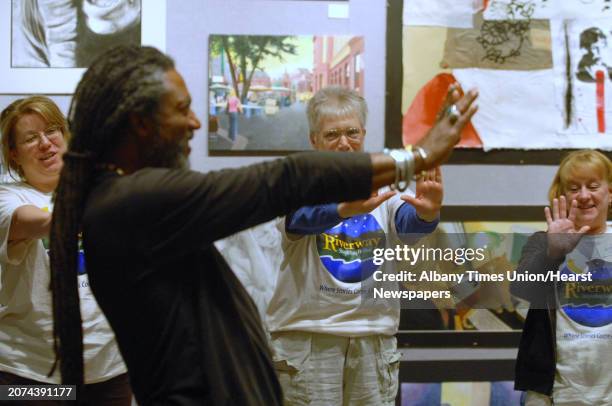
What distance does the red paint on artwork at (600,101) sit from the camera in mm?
2734

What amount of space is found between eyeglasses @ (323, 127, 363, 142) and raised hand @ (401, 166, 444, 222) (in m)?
0.25

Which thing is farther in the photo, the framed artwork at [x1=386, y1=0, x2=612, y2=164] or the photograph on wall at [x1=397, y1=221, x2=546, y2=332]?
the framed artwork at [x1=386, y1=0, x2=612, y2=164]

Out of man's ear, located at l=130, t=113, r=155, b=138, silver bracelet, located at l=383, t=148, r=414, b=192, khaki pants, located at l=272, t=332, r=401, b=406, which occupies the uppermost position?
man's ear, located at l=130, t=113, r=155, b=138

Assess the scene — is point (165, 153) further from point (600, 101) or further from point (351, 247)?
point (600, 101)

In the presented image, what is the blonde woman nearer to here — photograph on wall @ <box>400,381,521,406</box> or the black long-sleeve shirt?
photograph on wall @ <box>400,381,521,406</box>

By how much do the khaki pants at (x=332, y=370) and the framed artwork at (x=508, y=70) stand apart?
3.39 feet

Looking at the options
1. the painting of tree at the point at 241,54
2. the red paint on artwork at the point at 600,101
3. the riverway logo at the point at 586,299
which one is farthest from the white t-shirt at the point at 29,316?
the red paint on artwork at the point at 600,101

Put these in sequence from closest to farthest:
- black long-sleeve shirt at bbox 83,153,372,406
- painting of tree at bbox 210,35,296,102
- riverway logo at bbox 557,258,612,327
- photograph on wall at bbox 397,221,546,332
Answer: black long-sleeve shirt at bbox 83,153,372,406 → riverway logo at bbox 557,258,612,327 → photograph on wall at bbox 397,221,546,332 → painting of tree at bbox 210,35,296,102

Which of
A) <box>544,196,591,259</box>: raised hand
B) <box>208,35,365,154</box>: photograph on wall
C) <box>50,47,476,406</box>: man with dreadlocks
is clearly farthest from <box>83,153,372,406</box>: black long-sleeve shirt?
<box>208,35,365,154</box>: photograph on wall

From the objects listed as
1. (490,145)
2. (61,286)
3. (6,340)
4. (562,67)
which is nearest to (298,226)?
(61,286)

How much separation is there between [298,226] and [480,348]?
1255mm

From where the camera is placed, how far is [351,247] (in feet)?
6.54

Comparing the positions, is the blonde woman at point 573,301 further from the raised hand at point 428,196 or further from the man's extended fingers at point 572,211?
the raised hand at point 428,196

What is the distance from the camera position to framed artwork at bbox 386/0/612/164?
8.87ft
